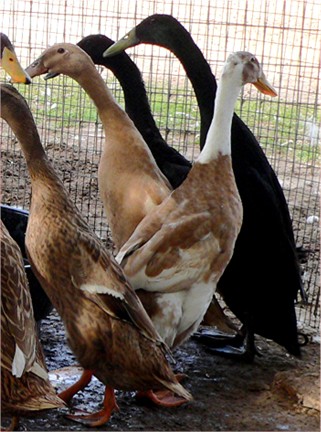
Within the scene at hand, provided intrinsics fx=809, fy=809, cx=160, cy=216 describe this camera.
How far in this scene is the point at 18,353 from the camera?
2400mm

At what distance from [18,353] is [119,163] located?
1302 millimetres

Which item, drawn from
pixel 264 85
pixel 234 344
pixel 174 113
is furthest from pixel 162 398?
pixel 174 113

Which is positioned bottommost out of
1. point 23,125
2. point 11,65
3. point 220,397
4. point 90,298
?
point 220,397

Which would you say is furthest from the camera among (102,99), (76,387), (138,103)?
(138,103)

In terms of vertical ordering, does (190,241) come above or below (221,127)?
below

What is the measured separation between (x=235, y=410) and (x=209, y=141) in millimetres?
1081

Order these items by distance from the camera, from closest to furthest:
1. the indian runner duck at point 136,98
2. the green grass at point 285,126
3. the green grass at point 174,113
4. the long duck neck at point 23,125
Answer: the long duck neck at point 23,125
the indian runner duck at point 136,98
the green grass at point 285,126
the green grass at point 174,113

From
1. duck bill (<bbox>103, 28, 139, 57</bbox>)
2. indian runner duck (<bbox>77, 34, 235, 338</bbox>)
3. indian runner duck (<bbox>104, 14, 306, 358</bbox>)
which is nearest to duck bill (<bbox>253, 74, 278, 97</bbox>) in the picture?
indian runner duck (<bbox>104, 14, 306, 358</bbox>)

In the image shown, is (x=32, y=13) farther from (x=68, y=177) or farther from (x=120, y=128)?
(x=120, y=128)

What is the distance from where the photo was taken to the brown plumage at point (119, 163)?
3.46m

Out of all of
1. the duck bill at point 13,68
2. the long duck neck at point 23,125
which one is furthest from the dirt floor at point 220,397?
the duck bill at point 13,68

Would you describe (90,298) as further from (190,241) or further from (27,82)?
(27,82)

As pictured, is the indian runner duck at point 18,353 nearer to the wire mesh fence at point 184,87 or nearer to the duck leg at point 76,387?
the duck leg at point 76,387

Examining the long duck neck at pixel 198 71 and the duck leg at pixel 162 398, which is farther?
the long duck neck at pixel 198 71
